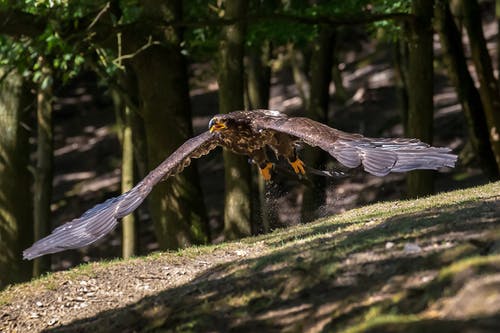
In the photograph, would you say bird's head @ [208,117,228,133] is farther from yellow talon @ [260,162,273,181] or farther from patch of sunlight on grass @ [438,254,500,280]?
patch of sunlight on grass @ [438,254,500,280]

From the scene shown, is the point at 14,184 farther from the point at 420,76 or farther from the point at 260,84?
the point at 420,76

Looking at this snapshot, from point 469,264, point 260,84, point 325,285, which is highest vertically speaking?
point 260,84

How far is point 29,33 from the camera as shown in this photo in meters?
13.9

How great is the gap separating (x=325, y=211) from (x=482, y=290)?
34.3ft

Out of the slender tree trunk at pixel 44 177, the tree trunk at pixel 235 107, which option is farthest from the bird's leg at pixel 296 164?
the slender tree trunk at pixel 44 177

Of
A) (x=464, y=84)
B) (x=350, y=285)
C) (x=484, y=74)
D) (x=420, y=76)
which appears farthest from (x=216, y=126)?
(x=484, y=74)

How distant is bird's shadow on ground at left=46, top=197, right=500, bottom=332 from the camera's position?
646cm

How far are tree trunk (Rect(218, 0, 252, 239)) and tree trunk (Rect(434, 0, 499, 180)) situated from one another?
344 centimetres

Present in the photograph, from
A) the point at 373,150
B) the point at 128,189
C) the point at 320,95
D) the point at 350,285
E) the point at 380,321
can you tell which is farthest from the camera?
the point at 320,95

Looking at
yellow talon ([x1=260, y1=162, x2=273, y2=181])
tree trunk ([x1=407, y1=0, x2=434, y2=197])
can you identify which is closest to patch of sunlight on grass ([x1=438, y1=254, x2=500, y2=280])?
yellow talon ([x1=260, y1=162, x2=273, y2=181])

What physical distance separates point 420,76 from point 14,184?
6440mm

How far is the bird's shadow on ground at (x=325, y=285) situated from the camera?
6457 mm

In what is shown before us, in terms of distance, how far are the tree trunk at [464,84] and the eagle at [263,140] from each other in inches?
249

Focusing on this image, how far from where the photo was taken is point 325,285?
23.3 feet
